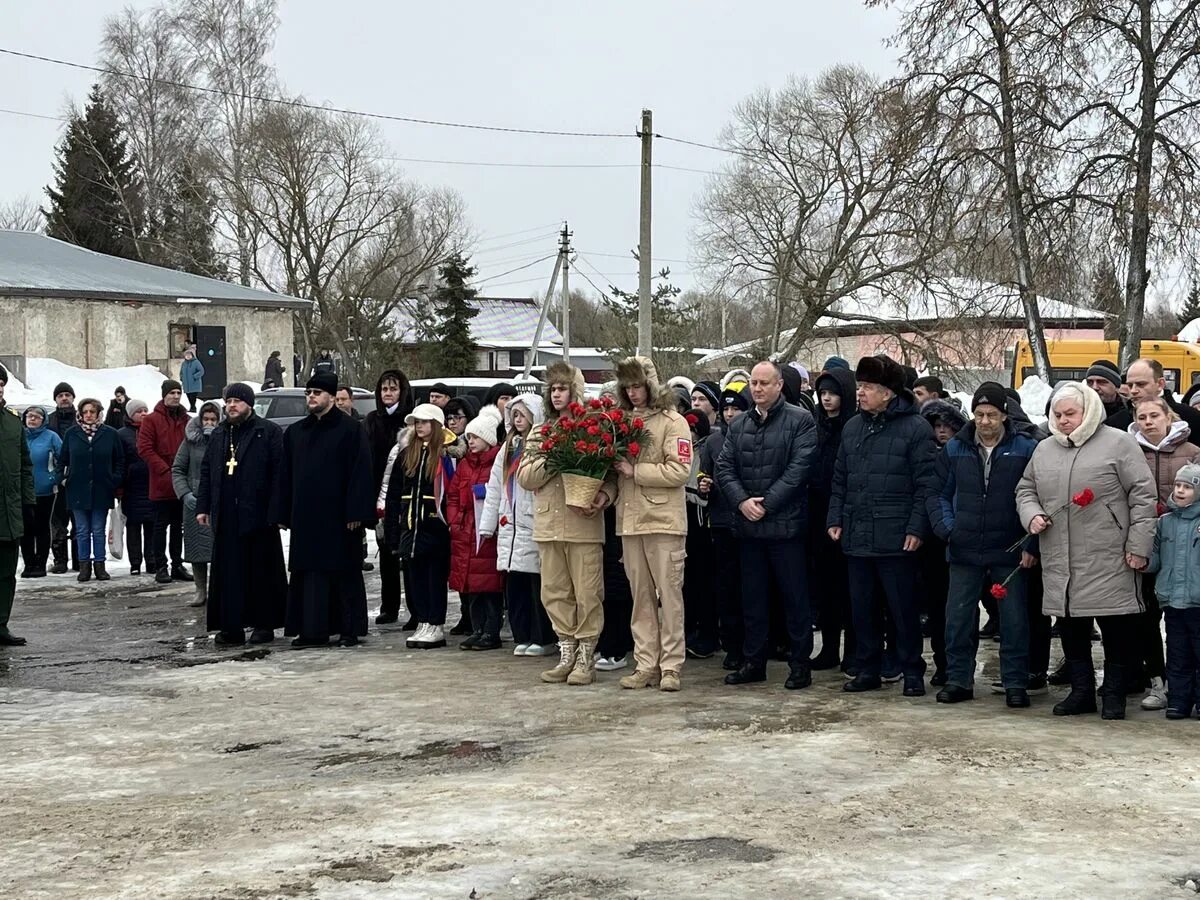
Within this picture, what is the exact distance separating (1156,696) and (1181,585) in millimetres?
858

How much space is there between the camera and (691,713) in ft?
26.5

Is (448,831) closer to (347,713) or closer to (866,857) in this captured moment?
(866,857)

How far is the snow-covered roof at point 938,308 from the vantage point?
2642cm

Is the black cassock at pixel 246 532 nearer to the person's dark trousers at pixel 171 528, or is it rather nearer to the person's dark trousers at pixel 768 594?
the person's dark trousers at pixel 768 594

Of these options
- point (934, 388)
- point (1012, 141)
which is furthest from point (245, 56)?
point (934, 388)

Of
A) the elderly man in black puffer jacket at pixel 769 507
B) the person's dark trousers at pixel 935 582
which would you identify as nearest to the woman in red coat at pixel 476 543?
the elderly man in black puffer jacket at pixel 769 507

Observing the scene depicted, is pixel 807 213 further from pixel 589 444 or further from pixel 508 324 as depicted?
pixel 508 324

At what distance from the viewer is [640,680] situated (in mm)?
8898

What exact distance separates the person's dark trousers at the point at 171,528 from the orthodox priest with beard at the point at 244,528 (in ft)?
13.3

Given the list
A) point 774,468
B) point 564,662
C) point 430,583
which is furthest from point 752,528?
point 430,583

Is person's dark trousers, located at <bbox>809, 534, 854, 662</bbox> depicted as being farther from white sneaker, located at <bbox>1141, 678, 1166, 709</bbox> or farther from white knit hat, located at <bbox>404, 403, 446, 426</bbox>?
white knit hat, located at <bbox>404, 403, 446, 426</bbox>

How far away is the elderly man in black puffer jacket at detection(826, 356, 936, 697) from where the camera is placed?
8.48m

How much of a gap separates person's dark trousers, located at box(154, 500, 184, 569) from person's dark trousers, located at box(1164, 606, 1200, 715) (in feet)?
33.0

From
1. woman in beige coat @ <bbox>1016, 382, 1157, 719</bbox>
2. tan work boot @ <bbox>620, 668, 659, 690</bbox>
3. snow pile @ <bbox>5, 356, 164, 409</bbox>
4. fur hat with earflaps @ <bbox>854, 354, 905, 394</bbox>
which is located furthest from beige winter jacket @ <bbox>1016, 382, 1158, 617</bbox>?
snow pile @ <bbox>5, 356, 164, 409</bbox>
